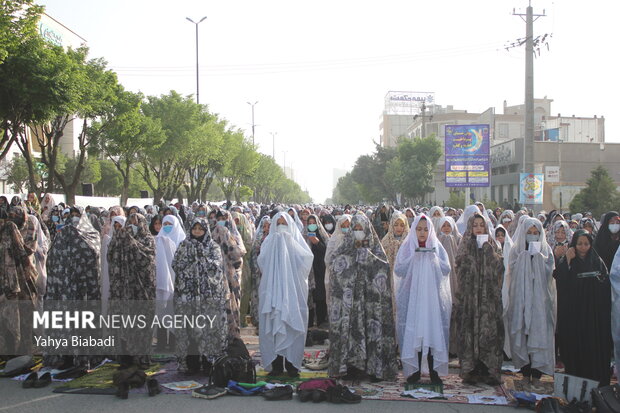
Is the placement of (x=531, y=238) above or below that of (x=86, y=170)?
below

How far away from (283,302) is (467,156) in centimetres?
1704

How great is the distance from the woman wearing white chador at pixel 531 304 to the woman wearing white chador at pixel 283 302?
2.19 meters

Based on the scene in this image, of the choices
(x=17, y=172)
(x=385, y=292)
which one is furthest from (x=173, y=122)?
(x=385, y=292)

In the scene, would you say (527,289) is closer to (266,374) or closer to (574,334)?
(574,334)

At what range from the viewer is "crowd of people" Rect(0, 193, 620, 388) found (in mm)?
5906

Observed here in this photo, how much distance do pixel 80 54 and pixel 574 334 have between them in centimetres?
1966

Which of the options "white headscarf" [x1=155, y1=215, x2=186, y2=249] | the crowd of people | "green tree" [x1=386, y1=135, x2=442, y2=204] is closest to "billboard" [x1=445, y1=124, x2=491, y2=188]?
the crowd of people

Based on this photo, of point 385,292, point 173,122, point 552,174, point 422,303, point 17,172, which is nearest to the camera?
point 422,303

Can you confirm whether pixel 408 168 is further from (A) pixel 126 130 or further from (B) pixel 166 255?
(B) pixel 166 255

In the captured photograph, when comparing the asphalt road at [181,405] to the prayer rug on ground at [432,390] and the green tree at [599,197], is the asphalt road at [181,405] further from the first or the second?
the green tree at [599,197]

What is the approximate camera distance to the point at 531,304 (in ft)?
20.1

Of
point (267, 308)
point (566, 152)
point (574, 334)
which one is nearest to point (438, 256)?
point (574, 334)

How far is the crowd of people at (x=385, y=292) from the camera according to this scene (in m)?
5.91

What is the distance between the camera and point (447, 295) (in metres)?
6.20
